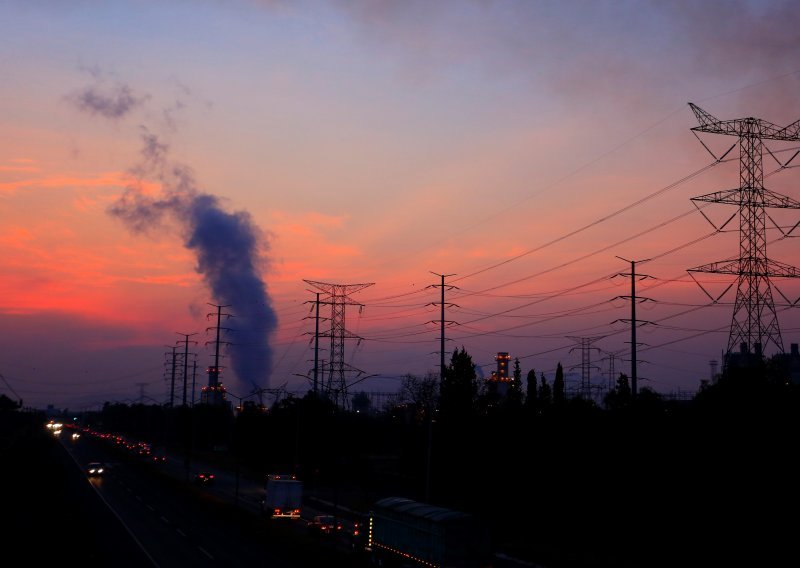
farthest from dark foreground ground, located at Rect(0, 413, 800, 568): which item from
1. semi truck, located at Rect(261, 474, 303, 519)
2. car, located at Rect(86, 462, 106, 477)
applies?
car, located at Rect(86, 462, 106, 477)

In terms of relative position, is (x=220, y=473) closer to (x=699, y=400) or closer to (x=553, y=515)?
(x=553, y=515)

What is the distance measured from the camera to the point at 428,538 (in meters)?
38.9

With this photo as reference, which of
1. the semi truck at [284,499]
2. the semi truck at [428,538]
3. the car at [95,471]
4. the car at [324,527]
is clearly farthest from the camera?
the car at [95,471]

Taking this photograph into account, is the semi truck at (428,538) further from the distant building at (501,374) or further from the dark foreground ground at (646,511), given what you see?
the distant building at (501,374)

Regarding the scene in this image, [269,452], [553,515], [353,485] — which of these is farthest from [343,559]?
[269,452]

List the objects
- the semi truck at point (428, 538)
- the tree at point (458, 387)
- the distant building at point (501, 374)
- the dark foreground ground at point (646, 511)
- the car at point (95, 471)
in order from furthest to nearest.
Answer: the distant building at point (501, 374) → the car at point (95, 471) → the tree at point (458, 387) → the dark foreground ground at point (646, 511) → the semi truck at point (428, 538)

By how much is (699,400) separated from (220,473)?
87.4m

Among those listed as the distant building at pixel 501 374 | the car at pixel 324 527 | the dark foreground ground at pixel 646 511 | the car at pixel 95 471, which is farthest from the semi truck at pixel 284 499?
the distant building at pixel 501 374

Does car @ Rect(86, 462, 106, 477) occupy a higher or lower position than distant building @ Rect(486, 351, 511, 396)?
lower

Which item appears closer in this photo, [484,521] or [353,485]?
[484,521]

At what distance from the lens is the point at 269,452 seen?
384 feet

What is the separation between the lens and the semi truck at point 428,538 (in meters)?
37.6

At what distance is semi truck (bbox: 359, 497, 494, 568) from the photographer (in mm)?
37594

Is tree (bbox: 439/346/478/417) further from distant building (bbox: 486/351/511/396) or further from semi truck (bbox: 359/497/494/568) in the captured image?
distant building (bbox: 486/351/511/396)
